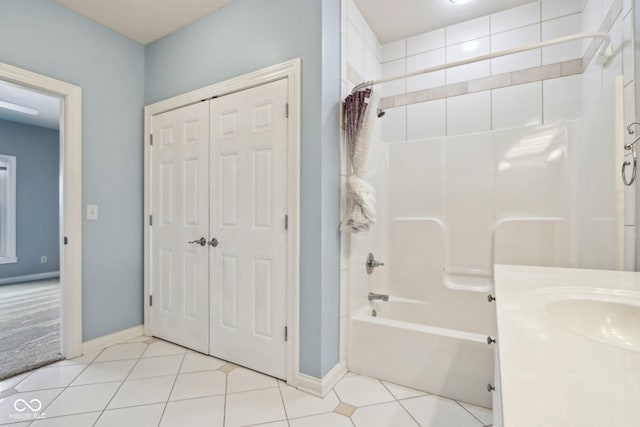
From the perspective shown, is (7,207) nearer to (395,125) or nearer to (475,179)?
(395,125)

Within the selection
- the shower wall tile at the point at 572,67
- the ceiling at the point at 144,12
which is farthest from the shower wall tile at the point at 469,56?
the ceiling at the point at 144,12

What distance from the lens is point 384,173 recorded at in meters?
2.44

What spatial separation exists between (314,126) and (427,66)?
1.41 meters

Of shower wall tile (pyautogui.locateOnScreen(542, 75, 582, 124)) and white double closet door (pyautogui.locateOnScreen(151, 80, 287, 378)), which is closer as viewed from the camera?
white double closet door (pyautogui.locateOnScreen(151, 80, 287, 378))

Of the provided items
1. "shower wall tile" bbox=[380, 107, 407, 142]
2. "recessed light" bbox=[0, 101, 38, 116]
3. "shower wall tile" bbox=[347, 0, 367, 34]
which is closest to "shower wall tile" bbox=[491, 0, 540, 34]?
"shower wall tile" bbox=[380, 107, 407, 142]

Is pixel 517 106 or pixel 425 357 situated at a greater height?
pixel 517 106

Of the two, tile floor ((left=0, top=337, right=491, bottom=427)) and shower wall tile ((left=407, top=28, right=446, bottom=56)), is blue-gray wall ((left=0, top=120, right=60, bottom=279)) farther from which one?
shower wall tile ((left=407, top=28, right=446, bottom=56))

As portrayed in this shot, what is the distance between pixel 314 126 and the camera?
5.74 feet

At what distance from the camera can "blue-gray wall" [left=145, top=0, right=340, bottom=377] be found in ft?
5.69

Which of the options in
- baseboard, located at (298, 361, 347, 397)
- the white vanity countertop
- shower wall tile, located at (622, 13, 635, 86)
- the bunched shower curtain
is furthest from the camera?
the bunched shower curtain

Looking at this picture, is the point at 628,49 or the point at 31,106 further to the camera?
the point at 31,106

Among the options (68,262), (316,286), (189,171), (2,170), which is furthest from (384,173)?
(2,170)

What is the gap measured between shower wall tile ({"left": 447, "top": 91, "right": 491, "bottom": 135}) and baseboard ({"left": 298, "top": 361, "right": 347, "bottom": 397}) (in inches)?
78.0

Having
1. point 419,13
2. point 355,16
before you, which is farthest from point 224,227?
point 419,13
